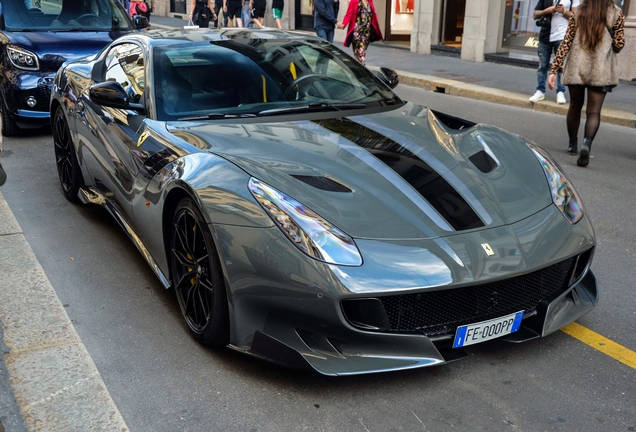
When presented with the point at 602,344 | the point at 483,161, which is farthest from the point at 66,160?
the point at 602,344

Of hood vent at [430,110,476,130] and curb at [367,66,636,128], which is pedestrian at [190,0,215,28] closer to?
curb at [367,66,636,128]

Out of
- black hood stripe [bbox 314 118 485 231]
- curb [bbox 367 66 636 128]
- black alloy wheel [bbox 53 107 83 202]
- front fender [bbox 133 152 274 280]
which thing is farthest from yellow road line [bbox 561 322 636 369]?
curb [bbox 367 66 636 128]

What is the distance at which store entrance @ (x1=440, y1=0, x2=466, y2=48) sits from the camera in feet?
57.7

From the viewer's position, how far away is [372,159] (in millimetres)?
3762

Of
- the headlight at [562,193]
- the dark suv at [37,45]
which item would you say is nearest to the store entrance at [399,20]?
the dark suv at [37,45]

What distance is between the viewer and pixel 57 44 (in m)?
8.48

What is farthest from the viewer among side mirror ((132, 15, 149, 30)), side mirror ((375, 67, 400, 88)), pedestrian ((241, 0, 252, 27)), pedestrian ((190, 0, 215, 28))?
pedestrian ((241, 0, 252, 27))

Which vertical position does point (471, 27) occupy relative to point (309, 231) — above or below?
above

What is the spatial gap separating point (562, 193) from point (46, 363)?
2649 millimetres

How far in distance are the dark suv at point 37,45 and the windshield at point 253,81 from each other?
4.15 metres

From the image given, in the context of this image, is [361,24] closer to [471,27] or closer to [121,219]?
[471,27]

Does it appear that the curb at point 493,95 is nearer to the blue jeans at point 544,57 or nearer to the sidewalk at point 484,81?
the sidewalk at point 484,81

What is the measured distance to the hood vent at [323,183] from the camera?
3449 mm

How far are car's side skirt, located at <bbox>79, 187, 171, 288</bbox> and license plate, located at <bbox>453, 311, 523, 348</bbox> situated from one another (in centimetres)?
163
